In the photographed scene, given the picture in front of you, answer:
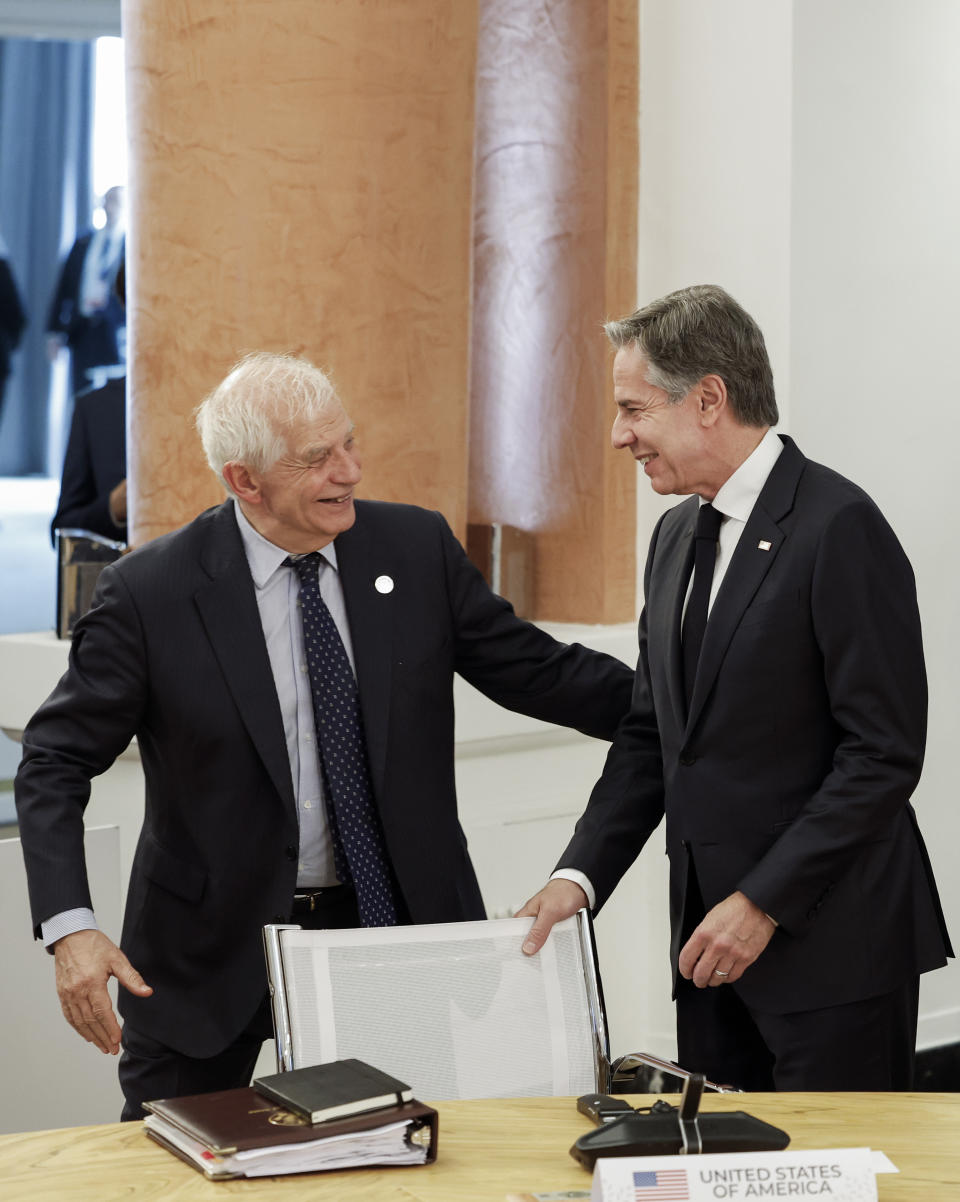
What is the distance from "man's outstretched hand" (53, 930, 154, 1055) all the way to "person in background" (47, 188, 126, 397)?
3644 mm

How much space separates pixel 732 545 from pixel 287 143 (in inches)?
65.2

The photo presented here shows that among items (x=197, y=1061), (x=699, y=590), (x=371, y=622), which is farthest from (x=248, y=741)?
(x=699, y=590)

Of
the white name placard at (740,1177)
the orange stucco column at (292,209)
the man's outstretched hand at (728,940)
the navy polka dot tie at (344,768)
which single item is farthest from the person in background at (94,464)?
the white name placard at (740,1177)

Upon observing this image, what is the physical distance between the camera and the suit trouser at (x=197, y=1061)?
2396mm

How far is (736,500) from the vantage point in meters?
2.28

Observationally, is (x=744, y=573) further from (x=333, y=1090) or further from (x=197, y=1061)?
(x=197, y=1061)

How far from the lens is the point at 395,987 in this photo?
208 centimetres

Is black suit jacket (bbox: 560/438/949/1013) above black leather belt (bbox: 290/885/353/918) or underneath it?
above

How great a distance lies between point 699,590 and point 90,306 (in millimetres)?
3787

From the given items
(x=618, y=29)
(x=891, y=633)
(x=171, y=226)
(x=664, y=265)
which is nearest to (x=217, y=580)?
(x=891, y=633)

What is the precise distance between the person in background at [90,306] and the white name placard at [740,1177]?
453 cm

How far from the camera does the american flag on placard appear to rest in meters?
1.44

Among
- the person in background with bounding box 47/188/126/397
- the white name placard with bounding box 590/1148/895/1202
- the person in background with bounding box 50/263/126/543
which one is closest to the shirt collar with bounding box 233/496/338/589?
the white name placard with bounding box 590/1148/895/1202

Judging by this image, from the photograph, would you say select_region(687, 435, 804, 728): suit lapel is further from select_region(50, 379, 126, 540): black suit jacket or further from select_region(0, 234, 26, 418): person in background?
select_region(0, 234, 26, 418): person in background
